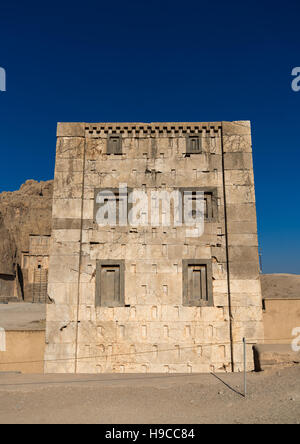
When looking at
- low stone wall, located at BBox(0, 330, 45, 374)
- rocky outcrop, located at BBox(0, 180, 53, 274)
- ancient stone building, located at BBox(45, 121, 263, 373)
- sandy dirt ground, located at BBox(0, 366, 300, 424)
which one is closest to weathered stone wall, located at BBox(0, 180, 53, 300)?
rocky outcrop, located at BBox(0, 180, 53, 274)

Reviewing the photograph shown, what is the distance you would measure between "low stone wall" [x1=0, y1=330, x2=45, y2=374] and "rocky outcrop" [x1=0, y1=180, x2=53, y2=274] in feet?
197

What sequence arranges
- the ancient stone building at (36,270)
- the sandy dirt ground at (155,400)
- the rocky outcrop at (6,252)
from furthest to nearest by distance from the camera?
the rocky outcrop at (6,252) < the ancient stone building at (36,270) < the sandy dirt ground at (155,400)

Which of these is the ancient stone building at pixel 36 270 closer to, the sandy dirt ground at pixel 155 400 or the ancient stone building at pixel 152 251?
the ancient stone building at pixel 152 251

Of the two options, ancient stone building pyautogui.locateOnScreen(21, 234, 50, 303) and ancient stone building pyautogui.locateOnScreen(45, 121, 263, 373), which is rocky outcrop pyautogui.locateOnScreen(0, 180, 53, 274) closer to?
ancient stone building pyautogui.locateOnScreen(21, 234, 50, 303)

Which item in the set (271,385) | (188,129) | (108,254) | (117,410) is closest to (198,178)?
(188,129)

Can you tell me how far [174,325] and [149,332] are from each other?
3.47ft

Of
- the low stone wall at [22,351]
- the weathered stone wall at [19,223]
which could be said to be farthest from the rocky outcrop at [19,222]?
the low stone wall at [22,351]

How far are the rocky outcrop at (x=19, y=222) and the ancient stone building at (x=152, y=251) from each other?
60.2 metres

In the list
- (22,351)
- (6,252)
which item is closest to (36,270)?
(6,252)

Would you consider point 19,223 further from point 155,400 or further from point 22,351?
point 155,400

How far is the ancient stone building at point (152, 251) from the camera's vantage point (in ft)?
47.6

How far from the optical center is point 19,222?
250ft

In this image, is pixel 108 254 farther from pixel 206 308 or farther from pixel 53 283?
pixel 206 308

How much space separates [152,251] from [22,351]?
658cm
